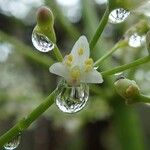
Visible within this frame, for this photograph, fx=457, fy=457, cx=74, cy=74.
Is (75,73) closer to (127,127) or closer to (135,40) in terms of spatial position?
(135,40)

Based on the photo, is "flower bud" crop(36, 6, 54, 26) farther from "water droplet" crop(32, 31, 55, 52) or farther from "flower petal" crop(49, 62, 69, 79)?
"flower petal" crop(49, 62, 69, 79)

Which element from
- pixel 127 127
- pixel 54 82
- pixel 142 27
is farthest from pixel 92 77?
pixel 54 82

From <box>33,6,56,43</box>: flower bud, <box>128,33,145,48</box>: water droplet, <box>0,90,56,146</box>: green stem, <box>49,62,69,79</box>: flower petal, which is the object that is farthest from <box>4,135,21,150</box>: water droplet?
<box>128,33,145,48</box>: water droplet

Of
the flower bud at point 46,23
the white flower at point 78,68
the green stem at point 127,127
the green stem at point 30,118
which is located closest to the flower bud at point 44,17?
the flower bud at point 46,23

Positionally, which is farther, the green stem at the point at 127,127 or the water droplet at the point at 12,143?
the green stem at the point at 127,127

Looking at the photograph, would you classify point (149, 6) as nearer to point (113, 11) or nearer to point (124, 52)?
point (113, 11)

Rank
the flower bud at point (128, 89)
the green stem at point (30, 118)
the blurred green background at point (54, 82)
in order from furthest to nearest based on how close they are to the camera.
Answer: the blurred green background at point (54, 82)
the flower bud at point (128, 89)
the green stem at point (30, 118)

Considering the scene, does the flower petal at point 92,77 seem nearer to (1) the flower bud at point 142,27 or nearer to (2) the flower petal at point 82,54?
(2) the flower petal at point 82,54

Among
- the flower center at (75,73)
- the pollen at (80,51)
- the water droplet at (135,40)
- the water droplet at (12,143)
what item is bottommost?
the water droplet at (135,40)
